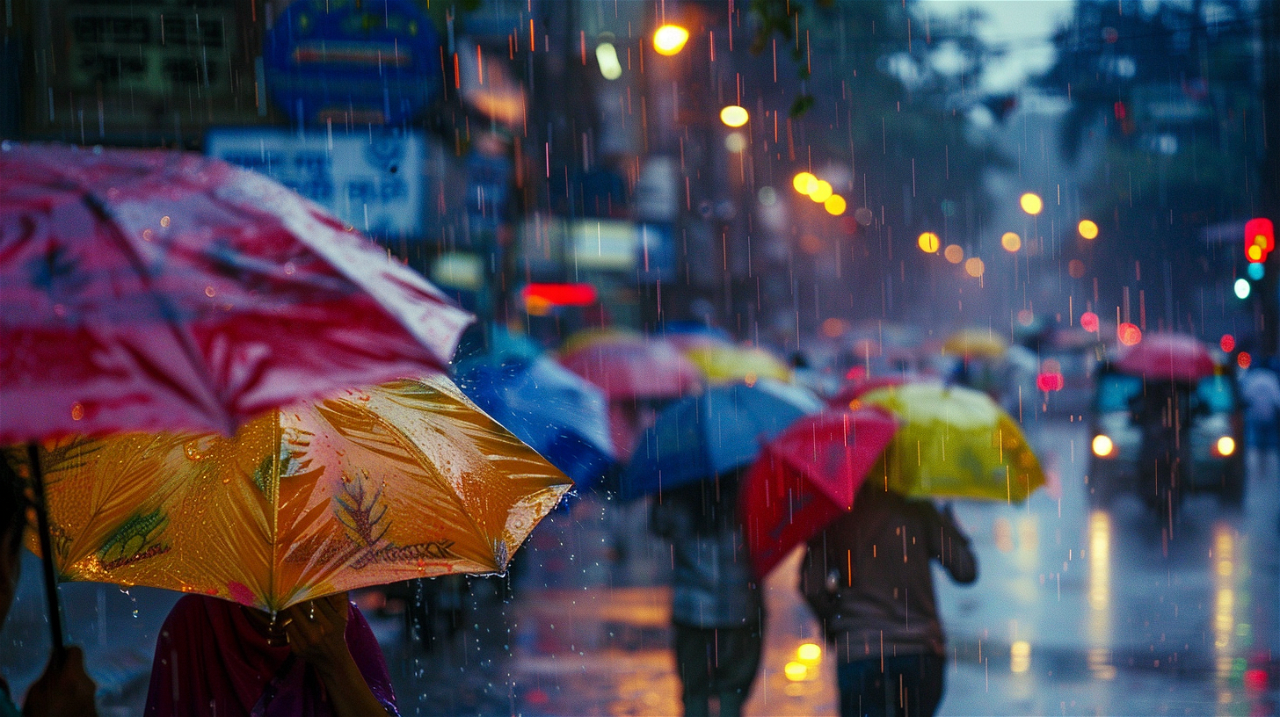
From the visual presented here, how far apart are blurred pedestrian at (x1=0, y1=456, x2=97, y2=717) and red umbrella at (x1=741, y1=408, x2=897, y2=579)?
2925 millimetres

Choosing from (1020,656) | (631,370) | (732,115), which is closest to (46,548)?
(1020,656)

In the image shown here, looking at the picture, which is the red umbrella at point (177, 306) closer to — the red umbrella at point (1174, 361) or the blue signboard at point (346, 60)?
the blue signboard at point (346, 60)

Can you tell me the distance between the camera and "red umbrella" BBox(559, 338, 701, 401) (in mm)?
14156

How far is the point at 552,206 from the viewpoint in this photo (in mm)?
27375

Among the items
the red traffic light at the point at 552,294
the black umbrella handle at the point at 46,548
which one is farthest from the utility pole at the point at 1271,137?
the black umbrella handle at the point at 46,548

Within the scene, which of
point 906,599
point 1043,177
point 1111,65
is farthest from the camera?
point 1043,177

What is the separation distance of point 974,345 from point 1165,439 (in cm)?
2227

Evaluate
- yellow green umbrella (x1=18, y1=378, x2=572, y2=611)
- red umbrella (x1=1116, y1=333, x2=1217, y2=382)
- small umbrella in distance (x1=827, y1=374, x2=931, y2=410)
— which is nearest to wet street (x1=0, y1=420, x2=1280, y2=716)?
small umbrella in distance (x1=827, y1=374, x2=931, y2=410)

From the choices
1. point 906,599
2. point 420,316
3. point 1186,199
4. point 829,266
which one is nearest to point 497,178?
point 906,599

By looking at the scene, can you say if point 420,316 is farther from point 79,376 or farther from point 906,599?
point 906,599

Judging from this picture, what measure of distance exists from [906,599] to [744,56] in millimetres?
34888

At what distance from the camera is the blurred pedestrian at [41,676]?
2.55 meters

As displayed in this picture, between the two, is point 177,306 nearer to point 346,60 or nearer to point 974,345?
point 346,60

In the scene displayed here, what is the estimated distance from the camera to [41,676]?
2.59 meters
